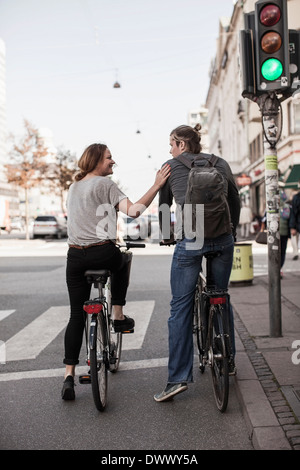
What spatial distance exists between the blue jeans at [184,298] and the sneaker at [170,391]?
1.3 inches

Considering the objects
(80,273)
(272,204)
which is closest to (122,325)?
(80,273)

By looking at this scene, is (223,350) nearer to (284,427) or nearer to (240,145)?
(284,427)

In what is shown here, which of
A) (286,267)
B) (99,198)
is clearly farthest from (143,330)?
(286,267)

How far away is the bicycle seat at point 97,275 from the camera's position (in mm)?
4062

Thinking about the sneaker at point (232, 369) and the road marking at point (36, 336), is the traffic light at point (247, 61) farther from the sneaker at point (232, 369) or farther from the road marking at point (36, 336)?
the road marking at point (36, 336)

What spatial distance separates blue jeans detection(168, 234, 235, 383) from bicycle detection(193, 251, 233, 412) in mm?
68

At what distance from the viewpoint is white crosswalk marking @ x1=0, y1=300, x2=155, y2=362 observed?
5.88 metres

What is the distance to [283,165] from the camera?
2833 cm

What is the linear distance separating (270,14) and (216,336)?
308 centimetres

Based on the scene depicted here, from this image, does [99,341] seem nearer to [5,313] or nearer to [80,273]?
[80,273]

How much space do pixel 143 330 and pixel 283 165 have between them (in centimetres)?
2295

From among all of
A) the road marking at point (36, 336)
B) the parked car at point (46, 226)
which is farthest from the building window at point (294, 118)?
the road marking at point (36, 336)

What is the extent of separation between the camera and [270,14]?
5363mm

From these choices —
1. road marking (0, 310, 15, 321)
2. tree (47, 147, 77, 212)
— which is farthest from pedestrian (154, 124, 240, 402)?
tree (47, 147, 77, 212)
